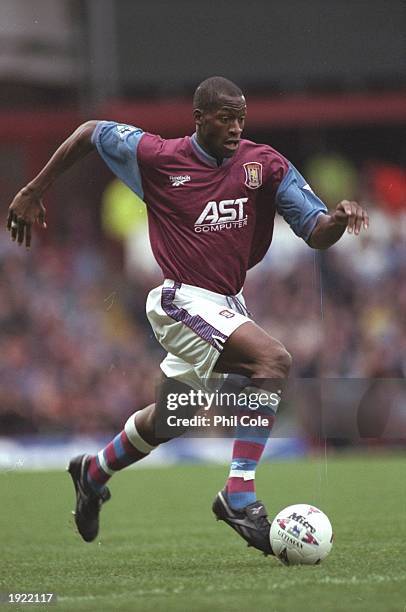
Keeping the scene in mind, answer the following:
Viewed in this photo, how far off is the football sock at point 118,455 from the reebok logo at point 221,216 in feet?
3.46

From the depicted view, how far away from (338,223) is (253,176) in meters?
0.52

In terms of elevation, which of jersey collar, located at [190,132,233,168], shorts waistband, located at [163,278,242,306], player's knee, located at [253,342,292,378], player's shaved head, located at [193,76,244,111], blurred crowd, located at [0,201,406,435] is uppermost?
player's shaved head, located at [193,76,244,111]

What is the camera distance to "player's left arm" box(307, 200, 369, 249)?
550 centimetres

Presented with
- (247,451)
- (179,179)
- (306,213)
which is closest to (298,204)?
(306,213)

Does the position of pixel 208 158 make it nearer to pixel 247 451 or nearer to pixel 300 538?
pixel 247 451

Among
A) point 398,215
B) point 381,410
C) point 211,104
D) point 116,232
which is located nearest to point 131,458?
point 211,104

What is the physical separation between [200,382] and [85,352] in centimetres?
970

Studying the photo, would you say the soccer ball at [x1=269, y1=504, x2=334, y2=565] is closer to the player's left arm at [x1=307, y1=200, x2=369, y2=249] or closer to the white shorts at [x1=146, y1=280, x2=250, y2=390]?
the white shorts at [x1=146, y1=280, x2=250, y2=390]

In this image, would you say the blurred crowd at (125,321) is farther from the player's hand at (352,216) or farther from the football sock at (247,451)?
the player's hand at (352,216)

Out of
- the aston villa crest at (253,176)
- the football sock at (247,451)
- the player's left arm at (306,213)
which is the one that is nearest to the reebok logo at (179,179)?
the aston villa crest at (253,176)

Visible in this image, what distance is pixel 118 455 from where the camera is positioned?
6.40 metres

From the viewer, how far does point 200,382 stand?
611 centimetres

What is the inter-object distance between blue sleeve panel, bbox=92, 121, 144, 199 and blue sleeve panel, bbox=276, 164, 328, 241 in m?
0.71

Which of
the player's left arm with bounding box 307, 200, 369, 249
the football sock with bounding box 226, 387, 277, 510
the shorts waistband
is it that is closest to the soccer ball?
the football sock with bounding box 226, 387, 277, 510
